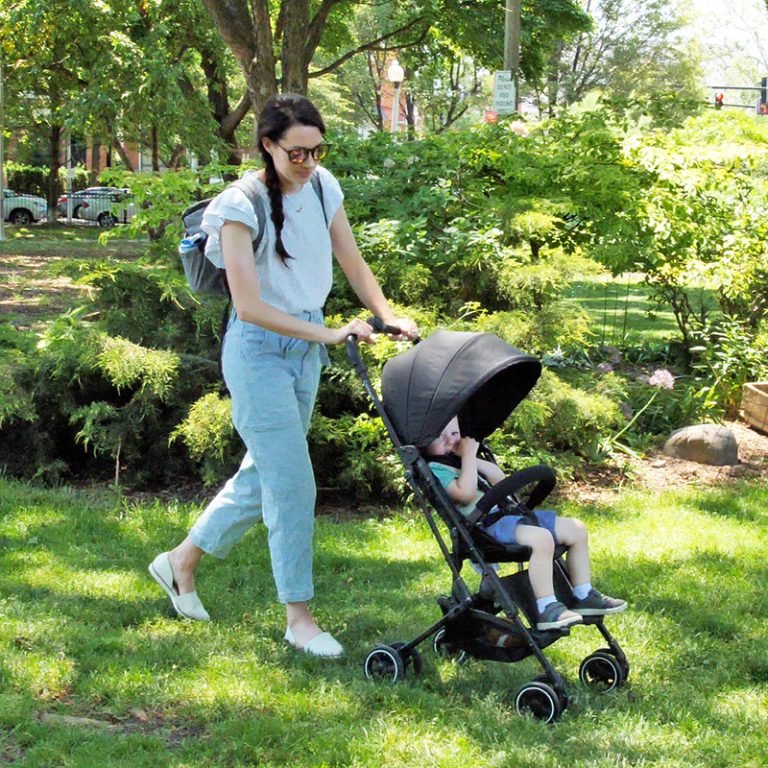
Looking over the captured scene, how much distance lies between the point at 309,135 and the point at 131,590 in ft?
7.54

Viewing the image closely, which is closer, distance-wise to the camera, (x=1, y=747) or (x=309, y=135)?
(x=1, y=747)

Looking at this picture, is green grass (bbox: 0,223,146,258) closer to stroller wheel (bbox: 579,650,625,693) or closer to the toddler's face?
the toddler's face

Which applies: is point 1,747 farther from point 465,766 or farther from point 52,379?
point 52,379

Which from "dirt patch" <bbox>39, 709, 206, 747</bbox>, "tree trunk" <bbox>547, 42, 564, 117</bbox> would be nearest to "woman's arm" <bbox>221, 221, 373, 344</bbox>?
"dirt patch" <bbox>39, 709, 206, 747</bbox>

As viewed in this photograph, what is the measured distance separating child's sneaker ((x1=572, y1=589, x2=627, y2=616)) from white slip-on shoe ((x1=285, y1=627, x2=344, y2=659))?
948 millimetres

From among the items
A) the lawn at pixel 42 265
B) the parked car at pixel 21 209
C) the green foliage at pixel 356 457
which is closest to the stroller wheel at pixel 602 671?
the green foliage at pixel 356 457

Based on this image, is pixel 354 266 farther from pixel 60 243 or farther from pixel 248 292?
pixel 60 243

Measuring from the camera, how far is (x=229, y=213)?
13.4 ft

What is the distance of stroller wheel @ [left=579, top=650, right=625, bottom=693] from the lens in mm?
4098

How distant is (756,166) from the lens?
9.01m

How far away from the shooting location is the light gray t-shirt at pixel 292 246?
4.14 meters

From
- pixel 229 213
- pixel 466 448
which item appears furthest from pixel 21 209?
pixel 466 448

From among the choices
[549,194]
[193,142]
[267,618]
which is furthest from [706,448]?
[193,142]

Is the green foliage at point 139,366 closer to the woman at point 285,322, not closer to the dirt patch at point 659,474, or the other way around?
the woman at point 285,322
